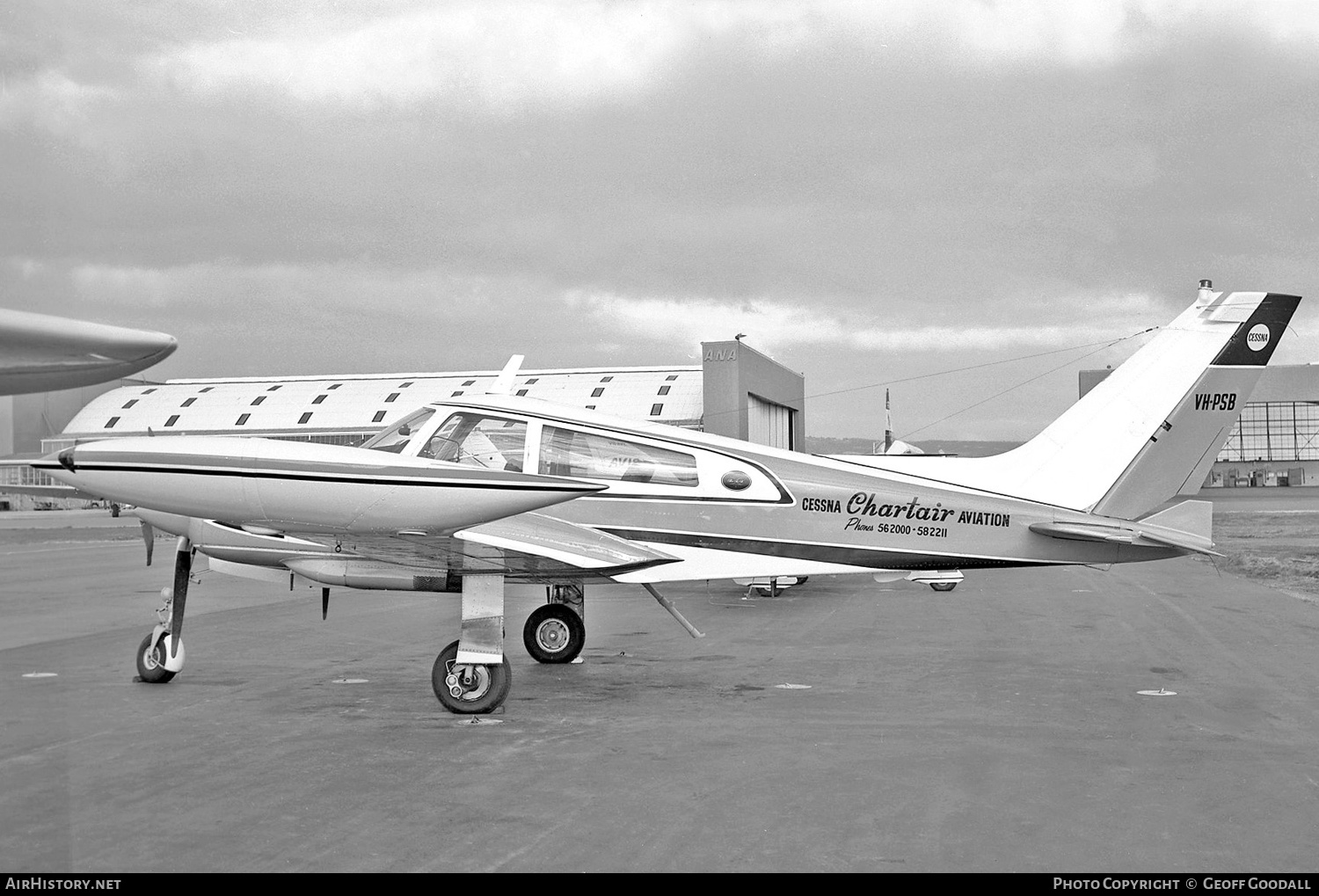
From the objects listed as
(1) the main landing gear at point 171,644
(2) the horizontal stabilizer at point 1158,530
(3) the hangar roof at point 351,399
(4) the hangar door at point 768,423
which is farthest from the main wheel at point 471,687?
(3) the hangar roof at point 351,399

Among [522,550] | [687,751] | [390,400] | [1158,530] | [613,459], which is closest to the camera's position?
[687,751]

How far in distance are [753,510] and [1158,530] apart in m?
3.55

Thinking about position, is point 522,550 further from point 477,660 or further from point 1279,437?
point 1279,437

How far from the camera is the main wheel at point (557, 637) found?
423 inches

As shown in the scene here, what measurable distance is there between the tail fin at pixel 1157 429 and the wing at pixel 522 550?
9.80 feet

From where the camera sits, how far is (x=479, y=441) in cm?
939

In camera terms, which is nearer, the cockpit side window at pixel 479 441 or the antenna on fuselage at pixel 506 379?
the cockpit side window at pixel 479 441

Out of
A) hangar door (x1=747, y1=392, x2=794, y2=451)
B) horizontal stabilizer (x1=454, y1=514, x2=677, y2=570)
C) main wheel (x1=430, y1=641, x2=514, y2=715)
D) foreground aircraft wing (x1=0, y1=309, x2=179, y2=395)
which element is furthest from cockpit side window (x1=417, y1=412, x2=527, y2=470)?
hangar door (x1=747, y1=392, x2=794, y2=451)

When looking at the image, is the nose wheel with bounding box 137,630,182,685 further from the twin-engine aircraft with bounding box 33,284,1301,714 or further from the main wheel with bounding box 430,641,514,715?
the main wheel with bounding box 430,641,514,715

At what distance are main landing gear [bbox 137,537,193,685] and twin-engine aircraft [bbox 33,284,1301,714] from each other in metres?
0.02

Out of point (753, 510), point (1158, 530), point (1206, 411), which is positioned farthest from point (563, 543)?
point (1206, 411)

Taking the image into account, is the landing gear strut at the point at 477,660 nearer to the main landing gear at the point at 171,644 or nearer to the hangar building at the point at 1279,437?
the main landing gear at the point at 171,644

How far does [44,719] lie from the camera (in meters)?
7.93

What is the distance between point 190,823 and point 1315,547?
2998cm
